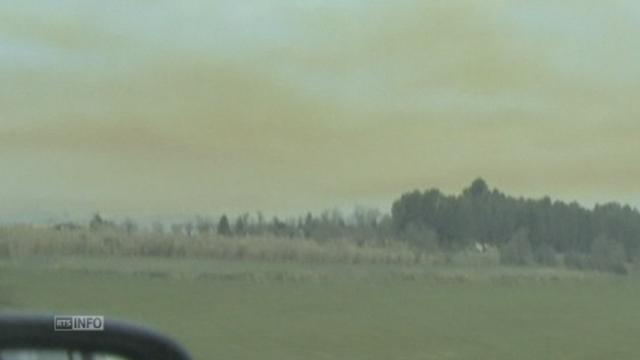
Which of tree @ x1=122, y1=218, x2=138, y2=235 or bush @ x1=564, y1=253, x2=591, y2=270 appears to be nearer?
tree @ x1=122, y1=218, x2=138, y2=235

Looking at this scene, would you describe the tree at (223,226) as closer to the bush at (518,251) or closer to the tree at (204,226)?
the tree at (204,226)

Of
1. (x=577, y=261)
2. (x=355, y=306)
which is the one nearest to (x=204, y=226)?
(x=355, y=306)

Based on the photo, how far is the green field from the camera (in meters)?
3.87

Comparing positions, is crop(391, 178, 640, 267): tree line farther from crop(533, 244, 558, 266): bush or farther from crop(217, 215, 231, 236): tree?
crop(217, 215, 231, 236): tree

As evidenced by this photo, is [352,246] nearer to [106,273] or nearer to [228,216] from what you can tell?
[228,216]

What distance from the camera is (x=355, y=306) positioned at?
4469 mm

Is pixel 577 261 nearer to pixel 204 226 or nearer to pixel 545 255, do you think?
pixel 545 255

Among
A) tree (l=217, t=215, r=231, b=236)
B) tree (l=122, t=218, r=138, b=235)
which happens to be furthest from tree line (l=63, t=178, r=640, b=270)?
tree (l=122, t=218, r=138, b=235)

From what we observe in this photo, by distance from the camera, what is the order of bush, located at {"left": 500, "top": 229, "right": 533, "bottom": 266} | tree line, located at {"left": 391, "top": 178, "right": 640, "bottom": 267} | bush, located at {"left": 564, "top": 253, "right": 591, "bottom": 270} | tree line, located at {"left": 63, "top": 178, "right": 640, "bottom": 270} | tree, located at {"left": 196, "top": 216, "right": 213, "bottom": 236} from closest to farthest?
tree, located at {"left": 196, "top": 216, "right": 213, "bottom": 236}, tree line, located at {"left": 63, "top": 178, "right": 640, "bottom": 270}, tree line, located at {"left": 391, "top": 178, "right": 640, "bottom": 267}, bush, located at {"left": 500, "top": 229, "right": 533, "bottom": 266}, bush, located at {"left": 564, "top": 253, "right": 591, "bottom": 270}

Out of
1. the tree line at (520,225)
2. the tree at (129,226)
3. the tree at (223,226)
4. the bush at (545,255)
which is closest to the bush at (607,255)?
the tree line at (520,225)

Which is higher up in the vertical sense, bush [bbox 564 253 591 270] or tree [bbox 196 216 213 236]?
tree [bbox 196 216 213 236]

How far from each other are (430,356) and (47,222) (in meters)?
1.17

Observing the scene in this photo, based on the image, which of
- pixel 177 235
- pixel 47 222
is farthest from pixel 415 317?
pixel 47 222

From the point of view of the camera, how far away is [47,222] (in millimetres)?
3760
